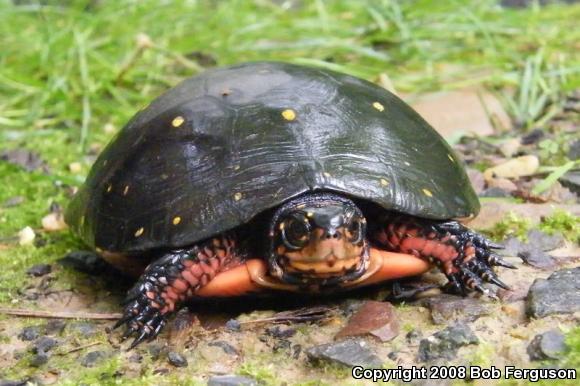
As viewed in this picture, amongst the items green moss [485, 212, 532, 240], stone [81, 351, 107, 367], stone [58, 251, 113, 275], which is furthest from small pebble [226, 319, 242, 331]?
green moss [485, 212, 532, 240]

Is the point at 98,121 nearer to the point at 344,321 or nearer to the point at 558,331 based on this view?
the point at 344,321

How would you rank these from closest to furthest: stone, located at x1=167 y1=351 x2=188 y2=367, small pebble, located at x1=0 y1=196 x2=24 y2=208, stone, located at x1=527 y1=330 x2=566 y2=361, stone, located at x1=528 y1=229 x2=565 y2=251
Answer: stone, located at x1=527 y1=330 x2=566 y2=361 < stone, located at x1=167 y1=351 x2=188 y2=367 < stone, located at x1=528 y1=229 x2=565 y2=251 < small pebble, located at x1=0 y1=196 x2=24 y2=208

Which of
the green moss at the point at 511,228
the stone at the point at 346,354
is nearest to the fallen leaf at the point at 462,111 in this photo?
the green moss at the point at 511,228

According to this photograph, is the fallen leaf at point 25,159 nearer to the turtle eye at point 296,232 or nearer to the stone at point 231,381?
the turtle eye at point 296,232

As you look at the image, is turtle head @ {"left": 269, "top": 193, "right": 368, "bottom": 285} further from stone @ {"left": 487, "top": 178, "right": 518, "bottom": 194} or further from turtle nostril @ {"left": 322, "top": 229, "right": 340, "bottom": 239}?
stone @ {"left": 487, "top": 178, "right": 518, "bottom": 194}

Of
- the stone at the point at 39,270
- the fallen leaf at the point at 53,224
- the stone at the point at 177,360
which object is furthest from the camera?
the fallen leaf at the point at 53,224

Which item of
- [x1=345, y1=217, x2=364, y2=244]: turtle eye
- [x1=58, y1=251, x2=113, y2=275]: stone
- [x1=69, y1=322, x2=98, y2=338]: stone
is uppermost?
[x1=345, y1=217, x2=364, y2=244]: turtle eye

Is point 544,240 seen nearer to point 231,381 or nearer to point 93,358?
point 231,381
